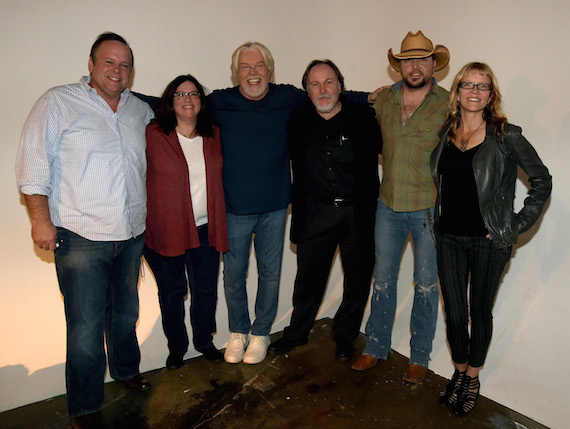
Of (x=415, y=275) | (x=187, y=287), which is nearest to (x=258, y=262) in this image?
(x=187, y=287)

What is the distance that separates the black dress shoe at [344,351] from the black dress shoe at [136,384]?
1.26 m

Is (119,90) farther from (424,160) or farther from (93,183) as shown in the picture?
(424,160)

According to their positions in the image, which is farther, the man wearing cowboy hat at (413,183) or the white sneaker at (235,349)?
the white sneaker at (235,349)

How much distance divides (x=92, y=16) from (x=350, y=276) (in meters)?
2.21

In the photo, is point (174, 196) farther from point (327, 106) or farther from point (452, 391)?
point (452, 391)

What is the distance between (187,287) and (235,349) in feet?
1.84

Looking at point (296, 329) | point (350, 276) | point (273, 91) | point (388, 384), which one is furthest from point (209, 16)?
point (388, 384)

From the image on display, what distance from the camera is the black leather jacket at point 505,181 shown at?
2.34 metres

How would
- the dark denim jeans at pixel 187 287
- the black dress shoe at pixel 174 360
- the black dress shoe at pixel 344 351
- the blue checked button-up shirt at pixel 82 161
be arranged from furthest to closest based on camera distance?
the black dress shoe at pixel 344 351 → the black dress shoe at pixel 174 360 → the dark denim jeans at pixel 187 287 → the blue checked button-up shirt at pixel 82 161

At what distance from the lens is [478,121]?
96.2 inches

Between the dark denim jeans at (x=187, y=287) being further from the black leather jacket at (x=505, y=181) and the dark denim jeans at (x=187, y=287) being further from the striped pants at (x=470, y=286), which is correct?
the black leather jacket at (x=505, y=181)

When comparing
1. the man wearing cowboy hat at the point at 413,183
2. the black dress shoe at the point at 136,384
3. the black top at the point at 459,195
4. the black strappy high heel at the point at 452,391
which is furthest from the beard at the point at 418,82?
the black dress shoe at the point at 136,384

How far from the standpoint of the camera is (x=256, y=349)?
327 cm

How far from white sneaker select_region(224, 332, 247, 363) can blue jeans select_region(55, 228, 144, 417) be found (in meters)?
0.81
